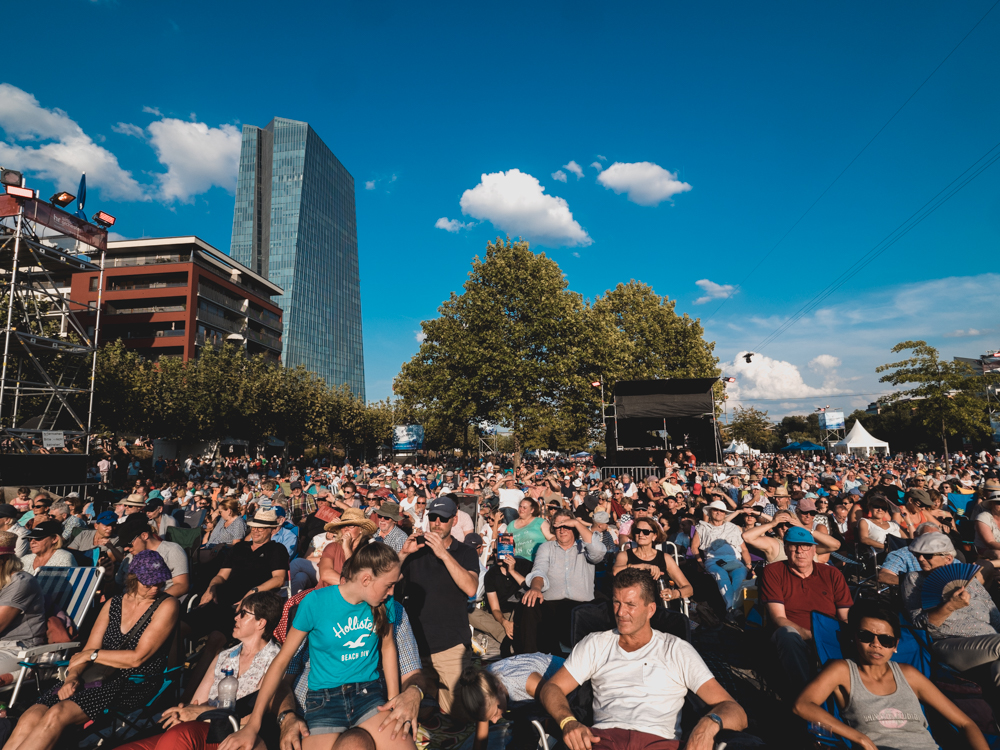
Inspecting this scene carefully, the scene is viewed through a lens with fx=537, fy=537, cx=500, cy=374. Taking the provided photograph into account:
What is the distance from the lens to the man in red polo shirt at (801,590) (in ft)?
13.1

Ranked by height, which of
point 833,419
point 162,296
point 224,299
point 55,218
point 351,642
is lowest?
point 351,642

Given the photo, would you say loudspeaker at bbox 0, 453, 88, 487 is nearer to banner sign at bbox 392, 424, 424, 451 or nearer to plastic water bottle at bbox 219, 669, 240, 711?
plastic water bottle at bbox 219, 669, 240, 711

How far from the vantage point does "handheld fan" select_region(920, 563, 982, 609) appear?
368 cm

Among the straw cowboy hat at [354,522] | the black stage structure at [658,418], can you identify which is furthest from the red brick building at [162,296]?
the straw cowboy hat at [354,522]

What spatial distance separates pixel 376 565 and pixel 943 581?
393cm

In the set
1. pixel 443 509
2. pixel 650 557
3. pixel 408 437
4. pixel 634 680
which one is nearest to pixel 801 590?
pixel 650 557

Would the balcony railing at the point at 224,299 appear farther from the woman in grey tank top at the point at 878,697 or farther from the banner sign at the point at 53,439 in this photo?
the woman in grey tank top at the point at 878,697

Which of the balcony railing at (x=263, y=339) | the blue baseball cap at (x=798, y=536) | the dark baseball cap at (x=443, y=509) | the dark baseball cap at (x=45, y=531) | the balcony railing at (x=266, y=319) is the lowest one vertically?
the dark baseball cap at (x=45, y=531)

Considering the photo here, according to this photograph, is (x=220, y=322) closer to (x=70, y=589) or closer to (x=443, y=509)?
(x=70, y=589)

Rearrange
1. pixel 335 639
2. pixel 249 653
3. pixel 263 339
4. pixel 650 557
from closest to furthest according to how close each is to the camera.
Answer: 1. pixel 335 639
2. pixel 249 653
3. pixel 650 557
4. pixel 263 339

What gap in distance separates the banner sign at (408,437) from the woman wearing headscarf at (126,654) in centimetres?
3411

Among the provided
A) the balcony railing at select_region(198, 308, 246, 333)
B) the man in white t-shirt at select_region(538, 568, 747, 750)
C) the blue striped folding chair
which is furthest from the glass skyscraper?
the man in white t-shirt at select_region(538, 568, 747, 750)

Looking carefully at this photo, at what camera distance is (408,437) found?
38.0 metres

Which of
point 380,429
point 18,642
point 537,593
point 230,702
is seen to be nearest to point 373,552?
point 230,702
